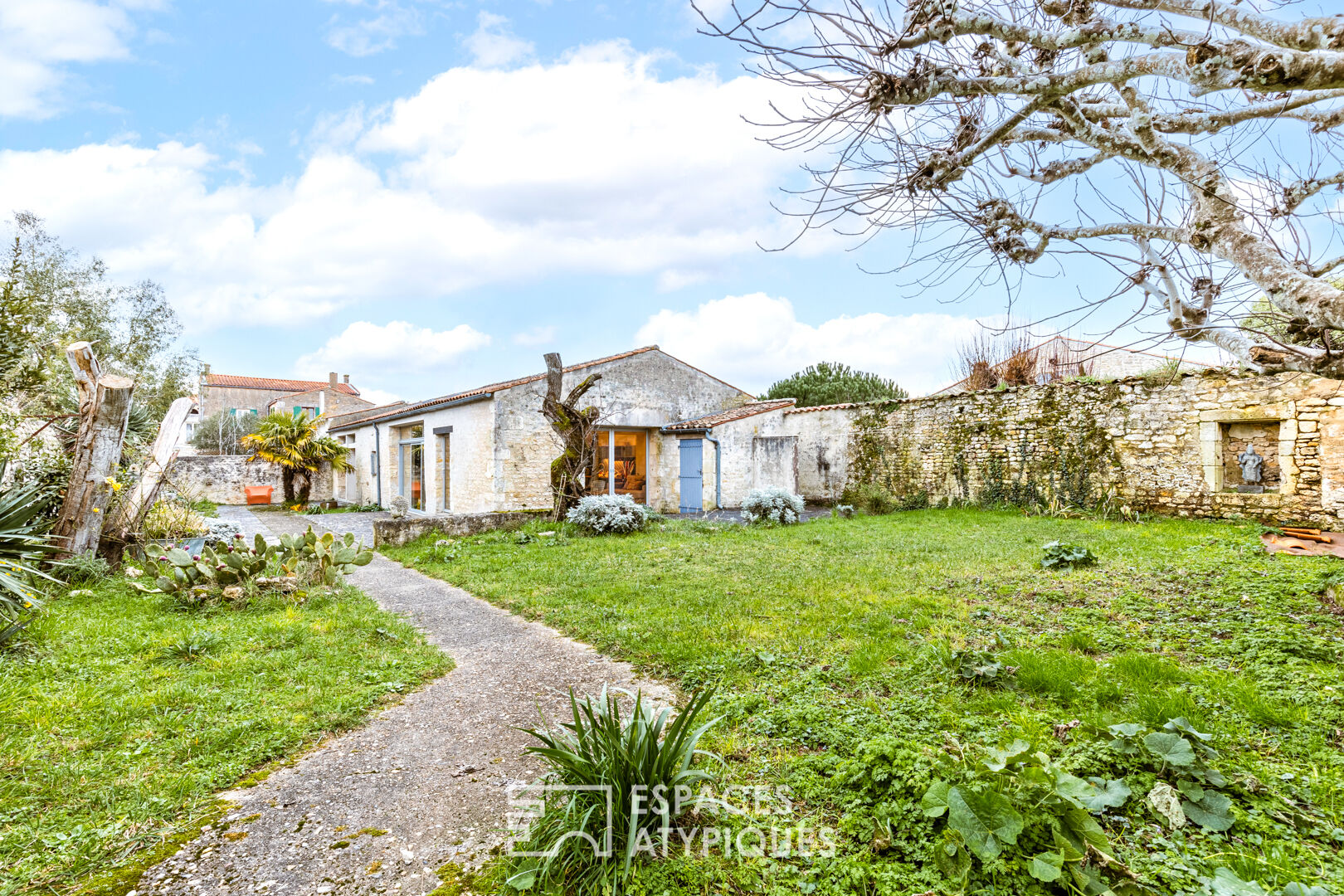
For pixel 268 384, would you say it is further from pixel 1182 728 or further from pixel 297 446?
pixel 1182 728

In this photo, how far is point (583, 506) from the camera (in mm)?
11328

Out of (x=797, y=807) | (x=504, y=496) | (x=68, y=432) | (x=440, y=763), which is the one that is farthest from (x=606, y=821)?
(x=504, y=496)

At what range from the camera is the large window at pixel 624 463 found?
15.4 metres

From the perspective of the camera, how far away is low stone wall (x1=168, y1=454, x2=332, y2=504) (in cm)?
2195

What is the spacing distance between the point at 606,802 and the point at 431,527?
9.81 m

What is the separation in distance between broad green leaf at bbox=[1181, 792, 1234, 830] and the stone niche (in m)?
11.0

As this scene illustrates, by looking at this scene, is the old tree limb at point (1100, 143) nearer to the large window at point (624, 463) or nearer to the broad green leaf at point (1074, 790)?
the broad green leaf at point (1074, 790)

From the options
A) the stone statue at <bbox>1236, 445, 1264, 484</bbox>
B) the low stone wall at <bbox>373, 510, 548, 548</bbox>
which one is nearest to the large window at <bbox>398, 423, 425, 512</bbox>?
the low stone wall at <bbox>373, 510, 548, 548</bbox>

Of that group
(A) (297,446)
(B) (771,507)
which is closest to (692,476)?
(B) (771,507)

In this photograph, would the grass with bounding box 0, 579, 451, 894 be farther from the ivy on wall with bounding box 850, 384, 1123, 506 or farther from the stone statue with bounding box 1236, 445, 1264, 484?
the stone statue with bounding box 1236, 445, 1264, 484

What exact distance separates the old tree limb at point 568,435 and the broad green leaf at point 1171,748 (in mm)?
10558

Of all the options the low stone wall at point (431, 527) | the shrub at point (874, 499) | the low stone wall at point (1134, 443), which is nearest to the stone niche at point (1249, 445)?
the low stone wall at point (1134, 443)

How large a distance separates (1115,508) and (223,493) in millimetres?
28622

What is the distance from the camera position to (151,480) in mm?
7680
